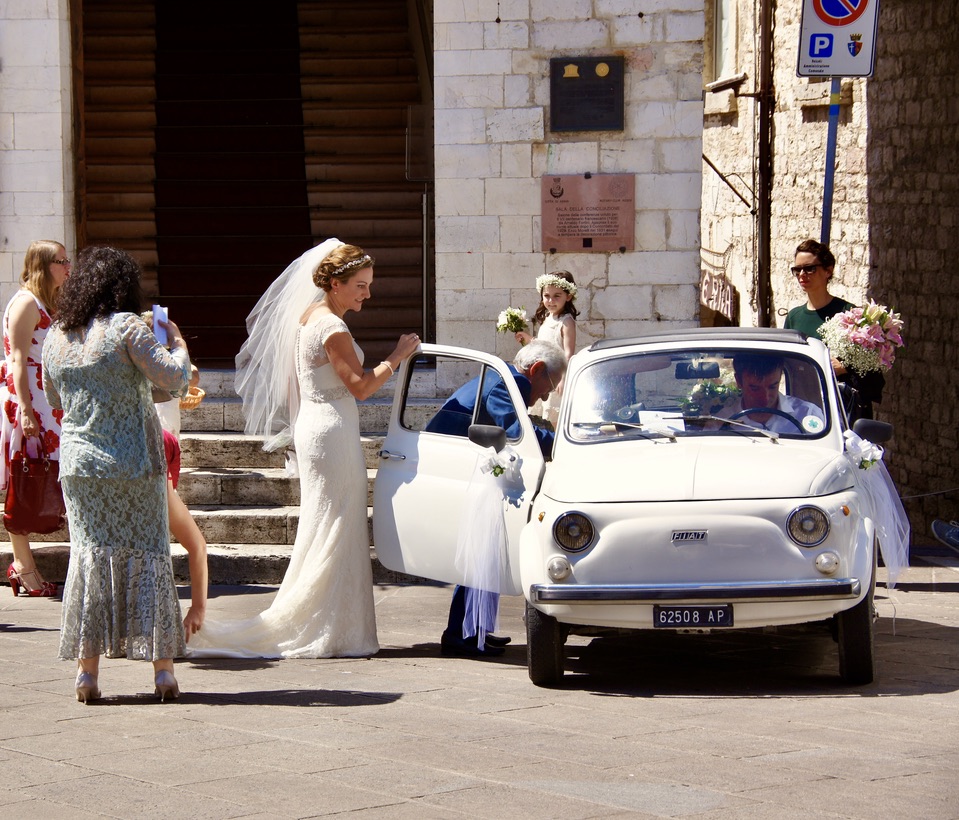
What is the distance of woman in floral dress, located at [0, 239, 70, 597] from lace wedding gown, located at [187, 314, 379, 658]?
199 cm

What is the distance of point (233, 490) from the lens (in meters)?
10.6

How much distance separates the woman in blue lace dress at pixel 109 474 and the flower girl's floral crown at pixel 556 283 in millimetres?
4538

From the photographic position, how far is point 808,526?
21.7 feet

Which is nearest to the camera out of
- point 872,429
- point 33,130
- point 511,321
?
point 872,429

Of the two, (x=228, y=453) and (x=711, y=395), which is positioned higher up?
(x=711, y=395)

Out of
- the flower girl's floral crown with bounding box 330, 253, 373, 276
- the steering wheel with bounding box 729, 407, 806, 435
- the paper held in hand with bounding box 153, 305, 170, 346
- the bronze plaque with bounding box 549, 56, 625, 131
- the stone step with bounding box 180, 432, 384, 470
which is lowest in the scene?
the stone step with bounding box 180, 432, 384, 470

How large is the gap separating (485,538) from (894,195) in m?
9.66

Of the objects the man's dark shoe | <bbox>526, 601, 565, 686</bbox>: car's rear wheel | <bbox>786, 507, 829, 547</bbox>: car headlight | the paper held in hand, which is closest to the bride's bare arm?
the paper held in hand

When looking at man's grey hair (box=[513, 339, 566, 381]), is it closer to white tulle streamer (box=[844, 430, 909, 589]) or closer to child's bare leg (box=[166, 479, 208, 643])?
white tulle streamer (box=[844, 430, 909, 589])

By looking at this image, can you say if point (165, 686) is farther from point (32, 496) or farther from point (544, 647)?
point (32, 496)

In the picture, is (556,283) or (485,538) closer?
(485,538)

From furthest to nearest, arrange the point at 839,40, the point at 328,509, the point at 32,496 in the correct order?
the point at 839,40 < the point at 32,496 < the point at 328,509

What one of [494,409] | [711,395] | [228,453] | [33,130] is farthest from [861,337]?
[33,130]

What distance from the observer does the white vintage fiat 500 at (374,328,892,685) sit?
658cm
